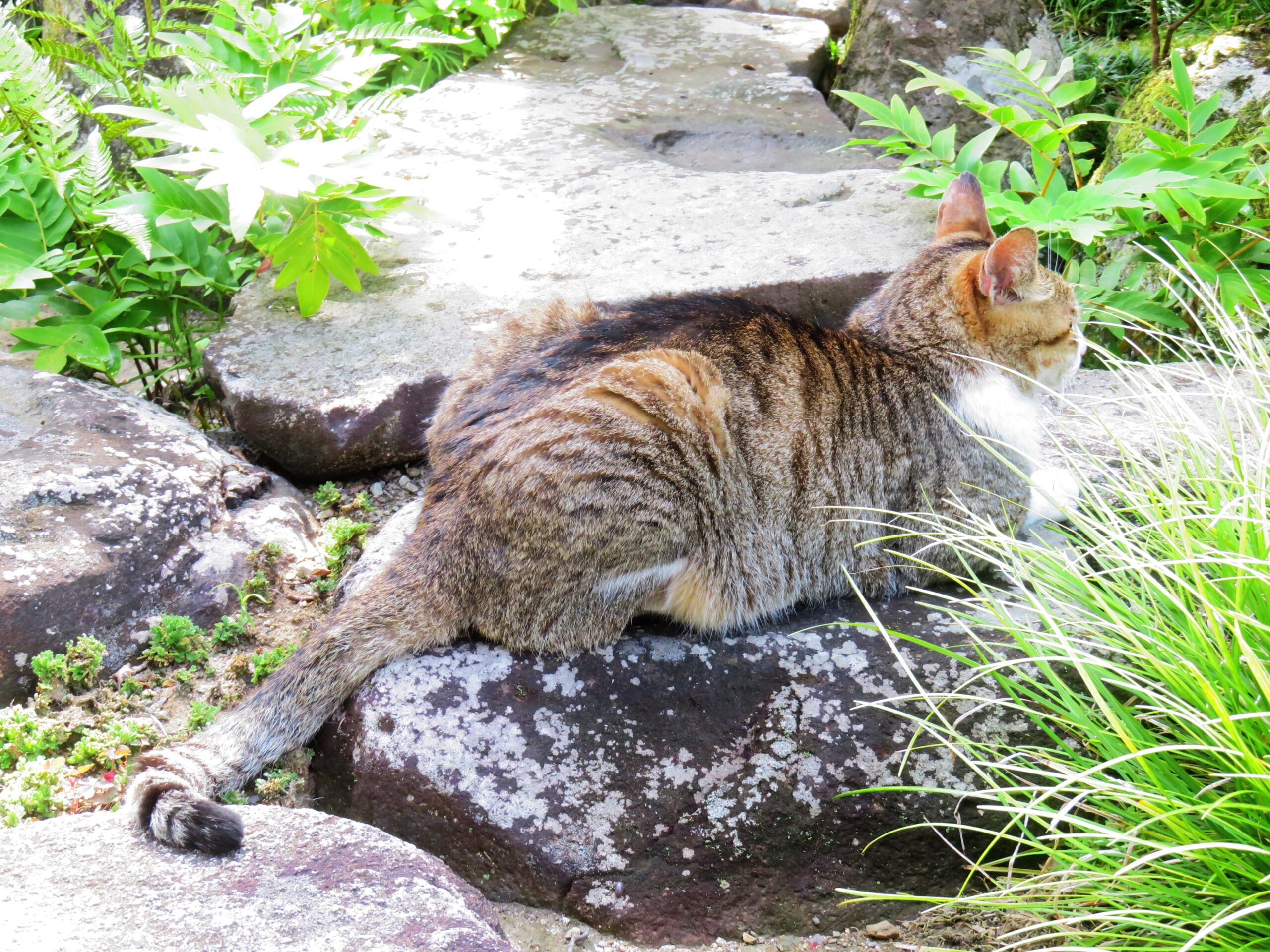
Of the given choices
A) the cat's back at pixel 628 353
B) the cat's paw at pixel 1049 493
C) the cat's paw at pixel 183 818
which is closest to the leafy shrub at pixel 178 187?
the cat's back at pixel 628 353

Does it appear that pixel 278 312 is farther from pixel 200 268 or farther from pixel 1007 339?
pixel 1007 339

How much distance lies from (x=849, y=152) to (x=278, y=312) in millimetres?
3766

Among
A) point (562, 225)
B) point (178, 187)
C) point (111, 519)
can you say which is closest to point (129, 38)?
point (178, 187)

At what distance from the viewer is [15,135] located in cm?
434

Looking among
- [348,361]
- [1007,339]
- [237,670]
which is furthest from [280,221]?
[1007,339]

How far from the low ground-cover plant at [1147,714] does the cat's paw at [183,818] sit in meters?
1.52

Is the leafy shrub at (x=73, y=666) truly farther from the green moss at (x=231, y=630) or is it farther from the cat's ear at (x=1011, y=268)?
the cat's ear at (x=1011, y=268)

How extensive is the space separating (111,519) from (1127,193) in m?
3.93

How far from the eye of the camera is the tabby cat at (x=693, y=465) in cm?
296

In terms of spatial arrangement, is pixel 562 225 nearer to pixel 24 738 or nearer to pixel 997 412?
pixel 997 412

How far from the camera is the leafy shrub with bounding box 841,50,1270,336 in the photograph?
3982mm

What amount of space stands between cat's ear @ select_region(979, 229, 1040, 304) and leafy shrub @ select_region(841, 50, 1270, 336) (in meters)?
0.64

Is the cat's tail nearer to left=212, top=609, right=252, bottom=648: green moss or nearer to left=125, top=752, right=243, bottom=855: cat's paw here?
left=125, top=752, right=243, bottom=855: cat's paw

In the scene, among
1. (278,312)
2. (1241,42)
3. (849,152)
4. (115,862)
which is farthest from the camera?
(849,152)
